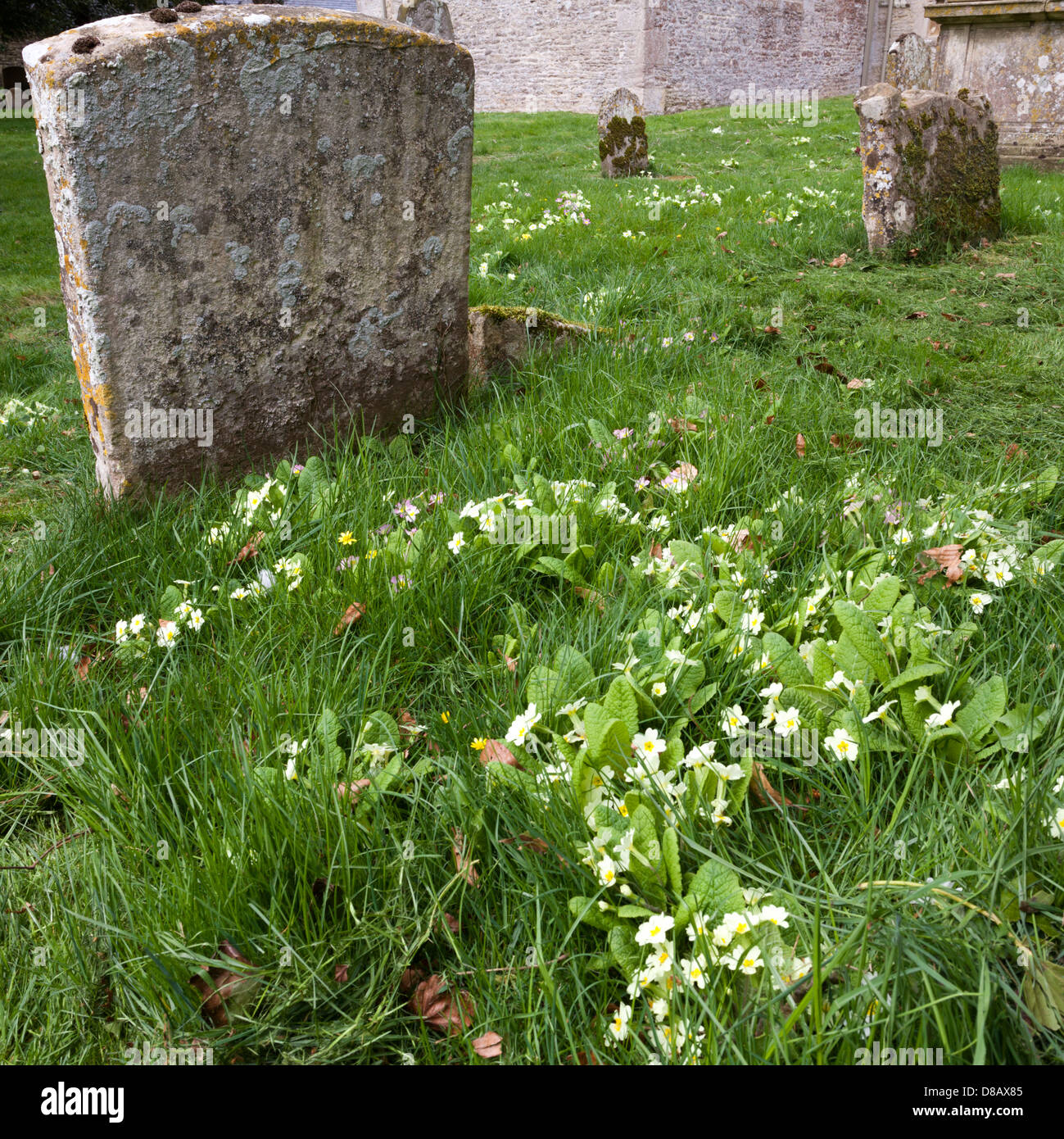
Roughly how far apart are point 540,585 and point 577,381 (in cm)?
152

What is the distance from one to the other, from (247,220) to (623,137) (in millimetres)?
8778

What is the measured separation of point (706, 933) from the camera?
156 cm

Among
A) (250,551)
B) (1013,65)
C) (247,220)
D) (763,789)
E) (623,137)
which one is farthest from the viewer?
(623,137)

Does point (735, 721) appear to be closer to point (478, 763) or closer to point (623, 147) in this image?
point (478, 763)

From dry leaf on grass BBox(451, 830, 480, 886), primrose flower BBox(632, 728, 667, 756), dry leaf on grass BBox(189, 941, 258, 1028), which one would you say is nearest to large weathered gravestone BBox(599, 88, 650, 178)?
primrose flower BBox(632, 728, 667, 756)

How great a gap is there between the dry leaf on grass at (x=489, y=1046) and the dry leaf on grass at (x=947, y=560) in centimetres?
168

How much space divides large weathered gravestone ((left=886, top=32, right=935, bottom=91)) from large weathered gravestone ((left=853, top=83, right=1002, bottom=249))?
4.50 feet

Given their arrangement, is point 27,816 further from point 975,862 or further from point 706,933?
point 975,862

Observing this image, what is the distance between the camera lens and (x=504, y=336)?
14.1 feet

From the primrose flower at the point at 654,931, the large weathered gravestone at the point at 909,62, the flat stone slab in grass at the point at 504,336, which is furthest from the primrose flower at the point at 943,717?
the large weathered gravestone at the point at 909,62

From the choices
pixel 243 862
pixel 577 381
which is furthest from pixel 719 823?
pixel 577 381

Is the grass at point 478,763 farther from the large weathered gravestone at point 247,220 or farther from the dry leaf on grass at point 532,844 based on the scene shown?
the large weathered gravestone at point 247,220

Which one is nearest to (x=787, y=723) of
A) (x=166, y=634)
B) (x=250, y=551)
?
(x=166, y=634)

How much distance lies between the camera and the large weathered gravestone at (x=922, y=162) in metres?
6.24
